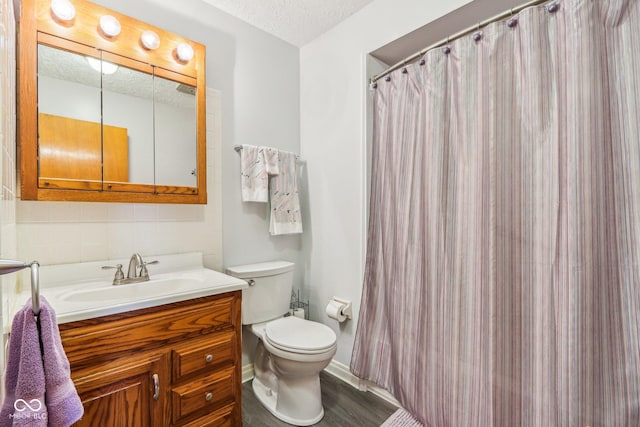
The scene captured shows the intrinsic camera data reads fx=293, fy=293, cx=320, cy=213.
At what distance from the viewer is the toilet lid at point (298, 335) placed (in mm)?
1547

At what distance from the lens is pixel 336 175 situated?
6.86 ft

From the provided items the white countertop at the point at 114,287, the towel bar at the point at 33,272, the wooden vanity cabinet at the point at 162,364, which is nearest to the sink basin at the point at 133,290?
the white countertop at the point at 114,287

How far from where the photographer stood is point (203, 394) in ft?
4.42

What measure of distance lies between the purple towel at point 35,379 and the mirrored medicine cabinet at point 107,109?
3.03 feet

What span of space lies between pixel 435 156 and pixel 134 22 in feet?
5.48

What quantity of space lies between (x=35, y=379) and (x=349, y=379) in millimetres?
1771

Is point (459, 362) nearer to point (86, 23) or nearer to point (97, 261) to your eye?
point (97, 261)

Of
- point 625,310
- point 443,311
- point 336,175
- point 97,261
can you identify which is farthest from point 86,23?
point 625,310

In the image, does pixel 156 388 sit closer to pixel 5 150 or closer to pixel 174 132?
→ pixel 5 150

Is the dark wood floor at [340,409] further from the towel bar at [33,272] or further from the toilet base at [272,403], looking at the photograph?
the towel bar at [33,272]

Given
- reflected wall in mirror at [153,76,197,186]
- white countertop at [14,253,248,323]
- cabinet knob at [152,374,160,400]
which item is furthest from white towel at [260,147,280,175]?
cabinet knob at [152,374,160,400]

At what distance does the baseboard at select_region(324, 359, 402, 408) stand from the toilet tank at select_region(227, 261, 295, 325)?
55 cm

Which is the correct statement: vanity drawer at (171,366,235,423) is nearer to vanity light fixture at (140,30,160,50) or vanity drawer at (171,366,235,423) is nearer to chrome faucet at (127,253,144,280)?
chrome faucet at (127,253,144,280)

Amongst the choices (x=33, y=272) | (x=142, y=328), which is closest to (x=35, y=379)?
(x=33, y=272)
